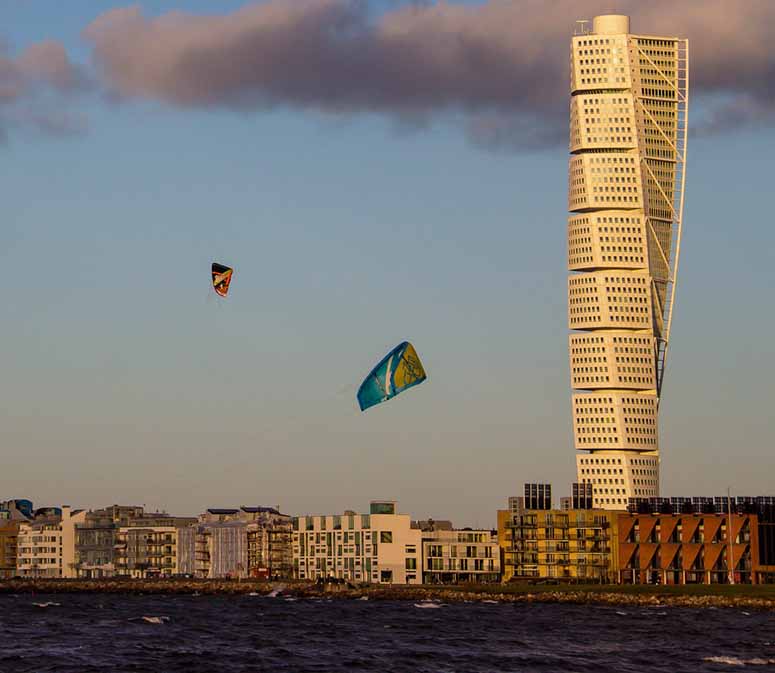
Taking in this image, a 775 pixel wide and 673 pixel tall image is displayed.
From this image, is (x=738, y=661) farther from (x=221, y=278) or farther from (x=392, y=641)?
(x=221, y=278)

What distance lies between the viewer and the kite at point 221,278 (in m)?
131

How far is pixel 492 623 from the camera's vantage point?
16825 centimetres

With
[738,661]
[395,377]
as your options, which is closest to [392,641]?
[395,377]

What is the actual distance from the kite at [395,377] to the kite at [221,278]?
534 inches

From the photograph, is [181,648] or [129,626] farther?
[129,626]

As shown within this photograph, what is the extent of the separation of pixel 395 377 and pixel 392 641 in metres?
21.3

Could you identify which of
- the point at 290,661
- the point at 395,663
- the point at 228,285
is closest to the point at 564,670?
the point at 395,663

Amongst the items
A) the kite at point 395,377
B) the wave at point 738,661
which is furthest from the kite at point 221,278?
the wave at point 738,661

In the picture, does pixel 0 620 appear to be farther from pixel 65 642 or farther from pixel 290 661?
pixel 290 661

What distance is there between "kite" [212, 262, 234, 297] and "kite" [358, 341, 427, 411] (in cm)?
1356

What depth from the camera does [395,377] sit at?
5477 inches

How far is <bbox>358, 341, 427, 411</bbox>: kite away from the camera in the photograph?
137875 millimetres

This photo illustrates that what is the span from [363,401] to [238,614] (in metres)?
62.7

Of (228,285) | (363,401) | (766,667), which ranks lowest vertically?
(766,667)
